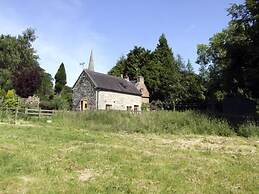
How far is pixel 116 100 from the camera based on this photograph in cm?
5103

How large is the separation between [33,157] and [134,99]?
45.1 metres

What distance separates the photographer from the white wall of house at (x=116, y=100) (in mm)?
47906

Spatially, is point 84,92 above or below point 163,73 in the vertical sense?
below

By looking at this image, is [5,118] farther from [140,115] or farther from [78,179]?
[78,179]

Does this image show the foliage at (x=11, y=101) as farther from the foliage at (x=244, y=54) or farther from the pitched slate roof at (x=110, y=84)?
the foliage at (x=244, y=54)

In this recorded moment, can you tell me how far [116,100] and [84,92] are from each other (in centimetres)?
485

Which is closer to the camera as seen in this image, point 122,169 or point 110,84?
point 122,169

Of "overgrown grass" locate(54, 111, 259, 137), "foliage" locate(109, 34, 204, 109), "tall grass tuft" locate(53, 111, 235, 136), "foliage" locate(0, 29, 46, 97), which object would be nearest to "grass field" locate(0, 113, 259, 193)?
"overgrown grass" locate(54, 111, 259, 137)

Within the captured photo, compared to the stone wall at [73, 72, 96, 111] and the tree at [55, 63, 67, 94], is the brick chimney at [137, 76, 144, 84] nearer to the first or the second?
the stone wall at [73, 72, 96, 111]

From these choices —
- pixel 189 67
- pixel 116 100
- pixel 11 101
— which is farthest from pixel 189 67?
pixel 11 101

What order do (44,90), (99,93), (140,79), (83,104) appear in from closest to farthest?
(99,93), (83,104), (140,79), (44,90)

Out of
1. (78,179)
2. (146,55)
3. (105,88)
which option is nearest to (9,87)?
(105,88)

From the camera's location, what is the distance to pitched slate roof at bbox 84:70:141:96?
157 ft

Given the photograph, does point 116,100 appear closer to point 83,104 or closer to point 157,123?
point 83,104
